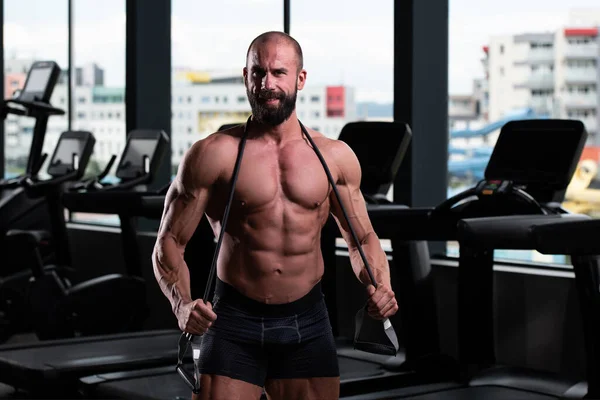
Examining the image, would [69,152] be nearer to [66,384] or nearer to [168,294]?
[66,384]

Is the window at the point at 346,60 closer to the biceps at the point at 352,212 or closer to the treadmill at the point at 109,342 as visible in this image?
the treadmill at the point at 109,342

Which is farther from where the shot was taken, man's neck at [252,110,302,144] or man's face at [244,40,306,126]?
man's neck at [252,110,302,144]

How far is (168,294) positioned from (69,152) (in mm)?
4761

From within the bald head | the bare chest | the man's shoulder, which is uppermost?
the bald head

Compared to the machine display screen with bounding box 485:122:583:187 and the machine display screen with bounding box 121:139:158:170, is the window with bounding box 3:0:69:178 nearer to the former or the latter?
the machine display screen with bounding box 121:139:158:170

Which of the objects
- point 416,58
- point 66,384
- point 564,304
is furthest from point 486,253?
point 66,384

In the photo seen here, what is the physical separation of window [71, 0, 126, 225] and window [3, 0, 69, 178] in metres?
0.17

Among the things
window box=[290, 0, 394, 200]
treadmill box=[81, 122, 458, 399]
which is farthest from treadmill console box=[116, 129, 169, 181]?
treadmill box=[81, 122, 458, 399]

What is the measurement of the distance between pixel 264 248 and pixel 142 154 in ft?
13.3

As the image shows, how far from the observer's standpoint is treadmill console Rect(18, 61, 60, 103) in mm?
7082

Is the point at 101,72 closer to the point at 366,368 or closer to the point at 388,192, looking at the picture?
the point at 388,192

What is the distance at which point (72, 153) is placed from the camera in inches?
273

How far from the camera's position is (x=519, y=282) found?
16.5 feet

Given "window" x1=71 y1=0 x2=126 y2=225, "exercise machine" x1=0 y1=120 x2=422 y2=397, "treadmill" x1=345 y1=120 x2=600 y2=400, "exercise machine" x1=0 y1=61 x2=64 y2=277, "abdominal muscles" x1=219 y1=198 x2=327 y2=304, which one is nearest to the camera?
"abdominal muscles" x1=219 y1=198 x2=327 y2=304
